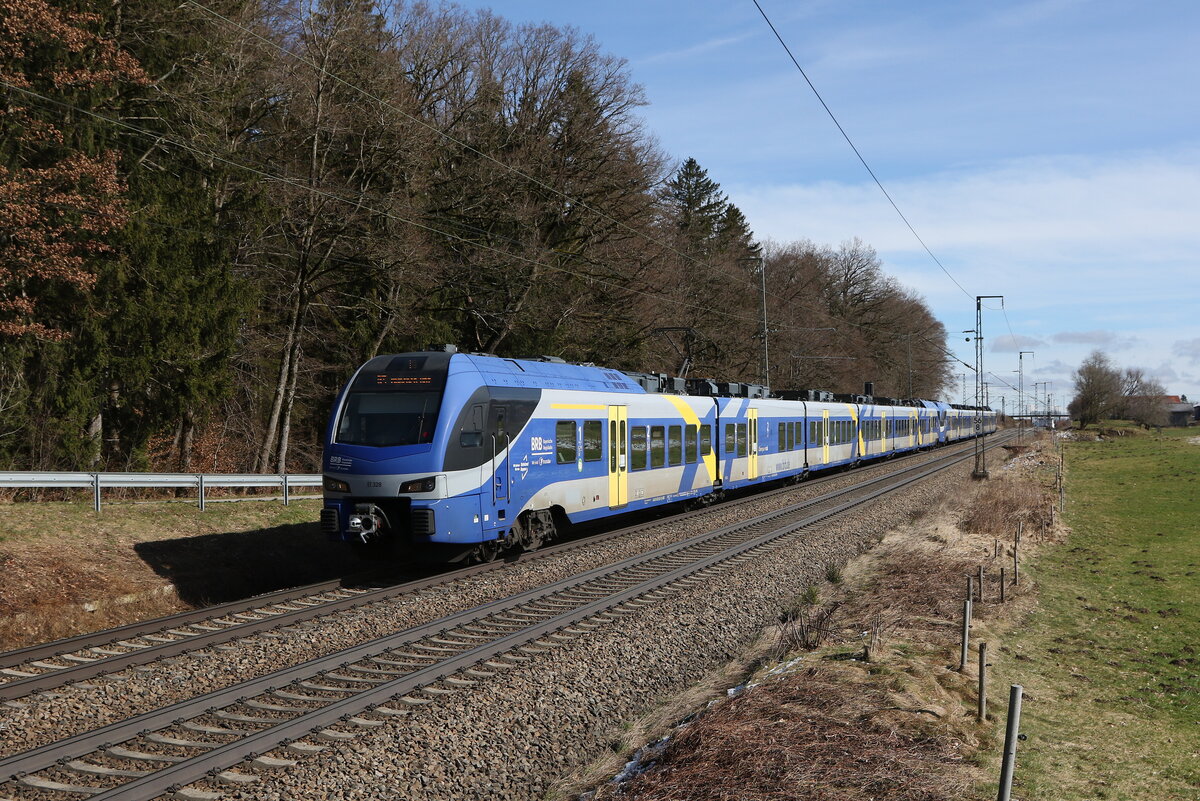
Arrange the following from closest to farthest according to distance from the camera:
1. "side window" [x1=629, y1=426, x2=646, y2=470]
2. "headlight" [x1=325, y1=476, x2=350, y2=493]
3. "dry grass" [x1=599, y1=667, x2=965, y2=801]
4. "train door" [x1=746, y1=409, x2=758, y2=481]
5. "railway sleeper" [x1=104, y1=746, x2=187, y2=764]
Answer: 1. "dry grass" [x1=599, y1=667, x2=965, y2=801]
2. "railway sleeper" [x1=104, y1=746, x2=187, y2=764]
3. "headlight" [x1=325, y1=476, x2=350, y2=493]
4. "side window" [x1=629, y1=426, x2=646, y2=470]
5. "train door" [x1=746, y1=409, x2=758, y2=481]

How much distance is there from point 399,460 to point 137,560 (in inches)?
162

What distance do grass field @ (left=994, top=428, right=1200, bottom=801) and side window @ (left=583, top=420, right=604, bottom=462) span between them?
25.5 feet

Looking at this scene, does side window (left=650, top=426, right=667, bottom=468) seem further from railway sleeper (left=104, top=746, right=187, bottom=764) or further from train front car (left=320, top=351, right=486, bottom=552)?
railway sleeper (left=104, top=746, right=187, bottom=764)

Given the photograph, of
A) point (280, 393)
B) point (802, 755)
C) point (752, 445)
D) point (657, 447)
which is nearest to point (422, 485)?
point (802, 755)

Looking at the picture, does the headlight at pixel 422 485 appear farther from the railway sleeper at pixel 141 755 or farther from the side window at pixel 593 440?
the railway sleeper at pixel 141 755

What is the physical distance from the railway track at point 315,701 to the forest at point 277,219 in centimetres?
994

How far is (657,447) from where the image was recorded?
19.8 metres

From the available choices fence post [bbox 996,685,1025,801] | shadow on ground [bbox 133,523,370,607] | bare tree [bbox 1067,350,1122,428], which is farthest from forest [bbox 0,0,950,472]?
bare tree [bbox 1067,350,1122,428]

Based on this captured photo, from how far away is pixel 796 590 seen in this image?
42.6 feet

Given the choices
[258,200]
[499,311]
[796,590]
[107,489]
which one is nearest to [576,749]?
[796,590]

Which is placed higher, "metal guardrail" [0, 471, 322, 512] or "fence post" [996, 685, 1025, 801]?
"metal guardrail" [0, 471, 322, 512]

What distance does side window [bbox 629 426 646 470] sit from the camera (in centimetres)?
1847

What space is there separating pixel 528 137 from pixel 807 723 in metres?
29.6

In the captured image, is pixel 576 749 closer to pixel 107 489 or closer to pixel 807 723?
pixel 807 723
